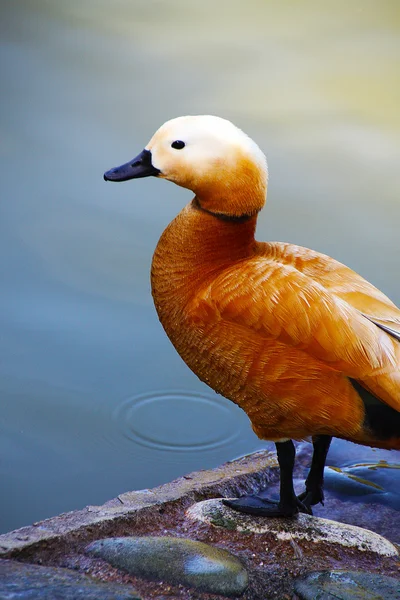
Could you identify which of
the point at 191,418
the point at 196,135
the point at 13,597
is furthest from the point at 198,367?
the point at 191,418

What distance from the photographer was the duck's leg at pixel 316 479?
2277 mm

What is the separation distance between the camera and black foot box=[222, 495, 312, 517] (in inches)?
84.7

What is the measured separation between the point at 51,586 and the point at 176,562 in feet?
1.07

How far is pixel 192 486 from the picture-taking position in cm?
235

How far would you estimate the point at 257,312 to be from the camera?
1895 mm

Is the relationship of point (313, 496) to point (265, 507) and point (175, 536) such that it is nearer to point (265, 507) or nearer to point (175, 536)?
point (265, 507)

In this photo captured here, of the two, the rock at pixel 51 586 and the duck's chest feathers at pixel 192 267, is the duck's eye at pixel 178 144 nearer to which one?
the duck's chest feathers at pixel 192 267

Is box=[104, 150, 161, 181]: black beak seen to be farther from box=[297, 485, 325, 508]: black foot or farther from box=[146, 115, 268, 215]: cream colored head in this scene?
box=[297, 485, 325, 508]: black foot

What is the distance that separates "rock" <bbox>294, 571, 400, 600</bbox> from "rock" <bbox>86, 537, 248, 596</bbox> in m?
0.14

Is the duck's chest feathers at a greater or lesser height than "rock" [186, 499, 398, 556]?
greater

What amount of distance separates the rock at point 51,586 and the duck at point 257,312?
1.78 feet

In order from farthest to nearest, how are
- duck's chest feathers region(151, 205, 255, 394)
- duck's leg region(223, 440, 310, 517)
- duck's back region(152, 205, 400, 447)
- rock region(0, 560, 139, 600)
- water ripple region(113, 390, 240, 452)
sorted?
water ripple region(113, 390, 240, 452), duck's leg region(223, 440, 310, 517), duck's chest feathers region(151, 205, 255, 394), duck's back region(152, 205, 400, 447), rock region(0, 560, 139, 600)

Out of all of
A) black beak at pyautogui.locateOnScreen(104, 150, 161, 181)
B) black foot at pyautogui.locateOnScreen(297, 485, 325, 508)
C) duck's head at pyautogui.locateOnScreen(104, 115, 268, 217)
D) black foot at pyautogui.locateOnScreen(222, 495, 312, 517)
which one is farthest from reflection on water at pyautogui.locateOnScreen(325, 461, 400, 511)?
black beak at pyautogui.locateOnScreen(104, 150, 161, 181)

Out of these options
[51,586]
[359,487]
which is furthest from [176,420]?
[51,586]
